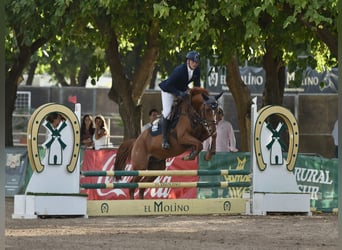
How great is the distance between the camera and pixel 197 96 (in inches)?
700

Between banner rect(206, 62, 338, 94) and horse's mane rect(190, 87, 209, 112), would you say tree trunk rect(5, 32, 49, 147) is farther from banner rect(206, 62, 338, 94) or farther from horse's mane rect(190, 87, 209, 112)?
horse's mane rect(190, 87, 209, 112)

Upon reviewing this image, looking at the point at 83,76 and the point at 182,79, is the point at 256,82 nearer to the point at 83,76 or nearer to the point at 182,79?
the point at 83,76

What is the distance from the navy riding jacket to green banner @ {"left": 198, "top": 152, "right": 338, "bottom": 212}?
2593 millimetres

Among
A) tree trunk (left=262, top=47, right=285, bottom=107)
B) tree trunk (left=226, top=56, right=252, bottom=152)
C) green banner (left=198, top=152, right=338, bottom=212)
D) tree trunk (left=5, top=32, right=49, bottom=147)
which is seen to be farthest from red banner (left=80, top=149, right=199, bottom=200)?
tree trunk (left=5, top=32, right=49, bottom=147)

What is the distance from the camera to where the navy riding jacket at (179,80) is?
56.9ft

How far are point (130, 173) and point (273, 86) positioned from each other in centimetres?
924

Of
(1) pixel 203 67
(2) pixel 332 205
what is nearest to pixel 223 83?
(1) pixel 203 67

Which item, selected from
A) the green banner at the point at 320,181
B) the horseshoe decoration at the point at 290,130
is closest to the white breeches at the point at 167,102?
the horseshoe decoration at the point at 290,130

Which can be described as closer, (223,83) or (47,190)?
(47,190)

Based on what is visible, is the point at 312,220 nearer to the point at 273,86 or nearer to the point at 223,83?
the point at 273,86

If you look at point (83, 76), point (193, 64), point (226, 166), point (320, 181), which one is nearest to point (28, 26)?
point (226, 166)

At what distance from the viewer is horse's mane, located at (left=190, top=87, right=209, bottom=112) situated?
58.0ft

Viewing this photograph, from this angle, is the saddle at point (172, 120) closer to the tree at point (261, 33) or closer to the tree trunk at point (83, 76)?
the tree at point (261, 33)

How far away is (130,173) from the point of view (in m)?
16.8
